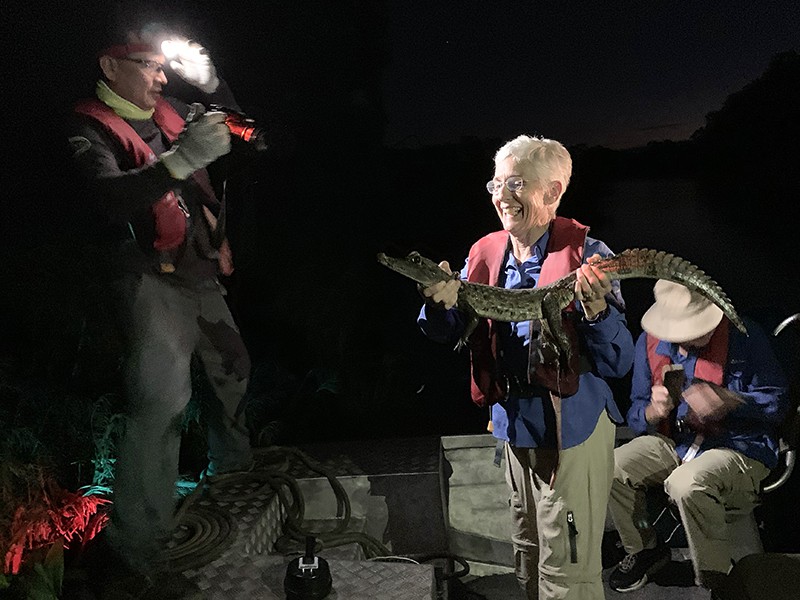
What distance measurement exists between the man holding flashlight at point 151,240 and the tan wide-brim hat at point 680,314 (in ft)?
6.78

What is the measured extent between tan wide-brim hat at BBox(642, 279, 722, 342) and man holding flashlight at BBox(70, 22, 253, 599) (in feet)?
6.78

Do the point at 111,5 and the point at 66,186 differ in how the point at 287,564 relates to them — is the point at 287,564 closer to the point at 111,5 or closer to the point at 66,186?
the point at 66,186

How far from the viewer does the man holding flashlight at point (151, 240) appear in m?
2.48

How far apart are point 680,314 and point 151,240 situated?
234 centimetres

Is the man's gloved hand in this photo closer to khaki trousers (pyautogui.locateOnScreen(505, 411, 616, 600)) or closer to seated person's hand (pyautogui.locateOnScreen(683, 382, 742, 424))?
khaki trousers (pyautogui.locateOnScreen(505, 411, 616, 600))

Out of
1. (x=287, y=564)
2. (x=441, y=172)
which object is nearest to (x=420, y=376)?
(x=441, y=172)

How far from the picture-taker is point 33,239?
325 cm

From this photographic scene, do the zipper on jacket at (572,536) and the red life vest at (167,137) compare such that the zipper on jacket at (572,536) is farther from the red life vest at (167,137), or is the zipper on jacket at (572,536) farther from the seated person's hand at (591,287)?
the red life vest at (167,137)

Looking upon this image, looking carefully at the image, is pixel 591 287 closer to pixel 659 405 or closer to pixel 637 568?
pixel 659 405

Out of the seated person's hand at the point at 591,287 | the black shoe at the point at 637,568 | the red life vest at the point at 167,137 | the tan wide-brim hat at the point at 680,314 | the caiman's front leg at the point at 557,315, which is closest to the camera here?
the seated person's hand at the point at 591,287

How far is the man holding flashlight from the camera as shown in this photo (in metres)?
2.48

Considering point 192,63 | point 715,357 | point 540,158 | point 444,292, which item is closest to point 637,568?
point 715,357

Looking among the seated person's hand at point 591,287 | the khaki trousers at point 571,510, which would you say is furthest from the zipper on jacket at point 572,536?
the seated person's hand at point 591,287

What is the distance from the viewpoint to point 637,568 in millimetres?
2963
